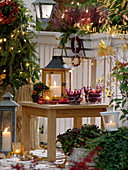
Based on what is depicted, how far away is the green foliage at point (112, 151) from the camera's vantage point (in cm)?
443

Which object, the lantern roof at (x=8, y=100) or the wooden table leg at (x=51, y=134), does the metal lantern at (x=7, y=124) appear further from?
the wooden table leg at (x=51, y=134)

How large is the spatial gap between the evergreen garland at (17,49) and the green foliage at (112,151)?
2.19m

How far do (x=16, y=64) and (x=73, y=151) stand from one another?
215 centimetres

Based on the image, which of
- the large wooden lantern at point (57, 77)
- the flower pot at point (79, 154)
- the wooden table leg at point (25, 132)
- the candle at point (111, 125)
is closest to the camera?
the flower pot at point (79, 154)

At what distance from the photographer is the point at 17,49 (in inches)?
258

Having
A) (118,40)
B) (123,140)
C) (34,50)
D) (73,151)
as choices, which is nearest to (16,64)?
(34,50)

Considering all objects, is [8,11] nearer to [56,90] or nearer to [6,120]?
[56,90]

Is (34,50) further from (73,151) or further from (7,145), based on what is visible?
(73,151)

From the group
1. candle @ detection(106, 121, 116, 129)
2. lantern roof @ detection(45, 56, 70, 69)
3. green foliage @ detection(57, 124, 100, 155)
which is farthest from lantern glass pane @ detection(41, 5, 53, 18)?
candle @ detection(106, 121, 116, 129)

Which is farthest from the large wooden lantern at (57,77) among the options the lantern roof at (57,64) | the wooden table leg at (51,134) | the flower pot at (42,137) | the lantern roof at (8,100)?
the flower pot at (42,137)

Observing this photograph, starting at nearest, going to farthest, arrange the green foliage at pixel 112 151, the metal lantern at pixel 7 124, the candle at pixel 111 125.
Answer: the green foliage at pixel 112 151 → the candle at pixel 111 125 → the metal lantern at pixel 7 124

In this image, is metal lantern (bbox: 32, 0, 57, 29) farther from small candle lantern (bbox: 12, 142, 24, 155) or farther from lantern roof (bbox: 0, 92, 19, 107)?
small candle lantern (bbox: 12, 142, 24, 155)

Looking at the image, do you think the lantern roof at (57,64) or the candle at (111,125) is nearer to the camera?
the candle at (111,125)

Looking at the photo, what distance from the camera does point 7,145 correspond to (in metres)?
5.98
